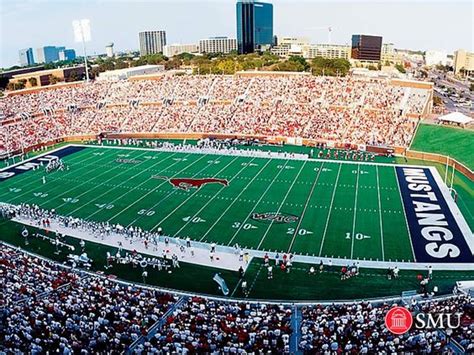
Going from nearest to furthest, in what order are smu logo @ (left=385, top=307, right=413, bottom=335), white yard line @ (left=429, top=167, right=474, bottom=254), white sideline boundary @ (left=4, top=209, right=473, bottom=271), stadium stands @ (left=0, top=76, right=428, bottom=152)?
1. smu logo @ (left=385, top=307, right=413, bottom=335)
2. white sideline boundary @ (left=4, top=209, right=473, bottom=271)
3. white yard line @ (left=429, top=167, right=474, bottom=254)
4. stadium stands @ (left=0, top=76, right=428, bottom=152)

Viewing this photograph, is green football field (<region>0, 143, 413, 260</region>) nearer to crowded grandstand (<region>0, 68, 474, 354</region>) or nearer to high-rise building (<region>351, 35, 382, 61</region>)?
crowded grandstand (<region>0, 68, 474, 354</region>)

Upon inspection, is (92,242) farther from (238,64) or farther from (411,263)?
(238,64)

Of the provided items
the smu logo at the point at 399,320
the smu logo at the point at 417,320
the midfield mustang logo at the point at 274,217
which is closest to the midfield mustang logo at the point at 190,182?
the midfield mustang logo at the point at 274,217

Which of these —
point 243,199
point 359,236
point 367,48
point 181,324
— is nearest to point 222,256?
point 359,236

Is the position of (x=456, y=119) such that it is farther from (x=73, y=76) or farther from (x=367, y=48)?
(x=367, y=48)

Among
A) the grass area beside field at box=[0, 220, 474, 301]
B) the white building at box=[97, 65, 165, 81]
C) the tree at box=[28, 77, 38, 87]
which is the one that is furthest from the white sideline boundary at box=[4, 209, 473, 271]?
the tree at box=[28, 77, 38, 87]

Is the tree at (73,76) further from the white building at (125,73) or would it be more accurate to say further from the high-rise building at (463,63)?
the high-rise building at (463,63)

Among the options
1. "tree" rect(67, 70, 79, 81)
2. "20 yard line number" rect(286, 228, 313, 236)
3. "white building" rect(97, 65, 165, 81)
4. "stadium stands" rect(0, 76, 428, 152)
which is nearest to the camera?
"20 yard line number" rect(286, 228, 313, 236)
